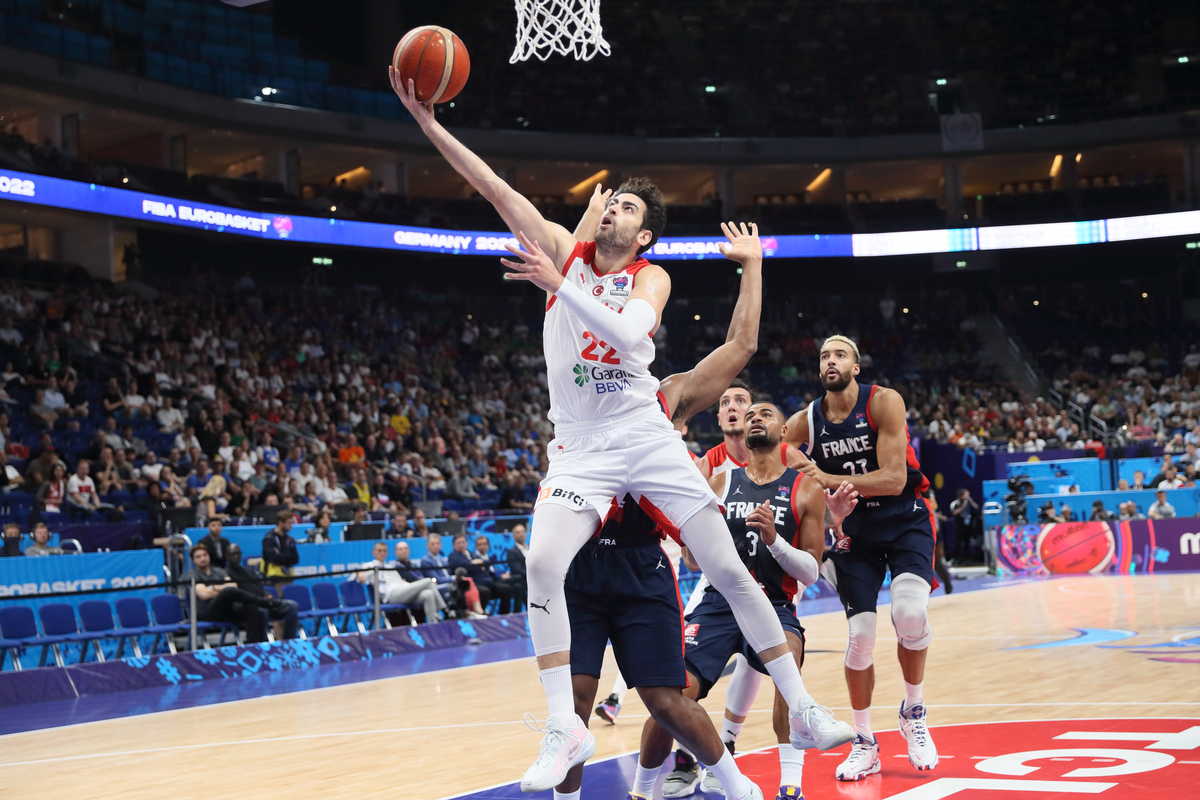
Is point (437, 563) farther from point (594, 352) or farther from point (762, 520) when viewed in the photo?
point (594, 352)

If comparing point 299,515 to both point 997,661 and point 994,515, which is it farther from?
point 994,515

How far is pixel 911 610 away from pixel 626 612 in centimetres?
213

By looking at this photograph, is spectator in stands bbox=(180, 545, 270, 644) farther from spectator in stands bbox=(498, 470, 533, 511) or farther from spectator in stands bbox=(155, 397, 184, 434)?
spectator in stands bbox=(498, 470, 533, 511)

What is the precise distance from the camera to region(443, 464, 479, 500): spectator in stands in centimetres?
2027

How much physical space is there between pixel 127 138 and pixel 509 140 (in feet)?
31.5

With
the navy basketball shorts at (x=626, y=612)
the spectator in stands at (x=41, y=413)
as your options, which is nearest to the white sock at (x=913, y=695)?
the navy basketball shorts at (x=626, y=612)

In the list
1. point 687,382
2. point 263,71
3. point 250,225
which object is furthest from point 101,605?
point 263,71

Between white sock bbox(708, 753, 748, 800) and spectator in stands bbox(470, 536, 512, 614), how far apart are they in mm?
10195

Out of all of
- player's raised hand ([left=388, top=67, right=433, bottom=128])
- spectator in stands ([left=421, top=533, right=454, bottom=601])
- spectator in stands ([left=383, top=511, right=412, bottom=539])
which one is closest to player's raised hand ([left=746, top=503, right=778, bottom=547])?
player's raised hand ([left=388, top=67, right=433, bottom=128])

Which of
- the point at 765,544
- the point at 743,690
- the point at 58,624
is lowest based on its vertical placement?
the point at 58,624

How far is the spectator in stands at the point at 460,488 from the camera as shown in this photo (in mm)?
20266

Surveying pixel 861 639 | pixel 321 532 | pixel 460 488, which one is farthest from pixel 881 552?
pixel 460 488

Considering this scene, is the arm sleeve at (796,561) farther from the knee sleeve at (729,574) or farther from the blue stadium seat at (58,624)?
the blue stadium seat at (58,624)

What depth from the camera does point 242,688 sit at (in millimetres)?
10688
